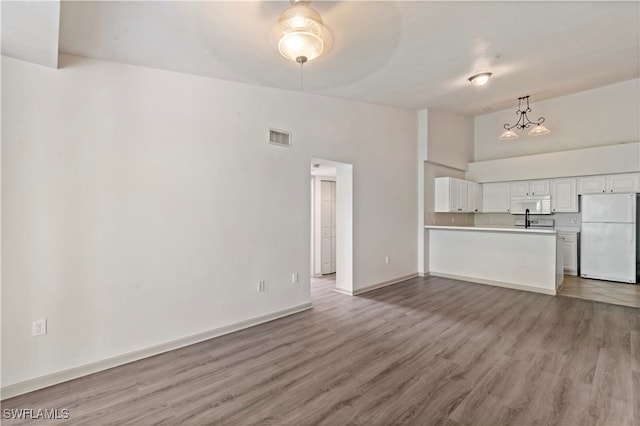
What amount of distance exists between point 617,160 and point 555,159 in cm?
94

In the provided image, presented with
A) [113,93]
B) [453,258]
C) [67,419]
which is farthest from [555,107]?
[67,419]

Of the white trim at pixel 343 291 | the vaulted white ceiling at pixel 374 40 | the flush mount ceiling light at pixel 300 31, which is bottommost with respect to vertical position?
the white trim at pixel 343 291

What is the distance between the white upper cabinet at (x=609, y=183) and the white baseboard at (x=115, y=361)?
22.1 feet

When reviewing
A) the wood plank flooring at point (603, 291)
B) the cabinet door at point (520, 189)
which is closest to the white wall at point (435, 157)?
the cabinet door at point (520, 189)

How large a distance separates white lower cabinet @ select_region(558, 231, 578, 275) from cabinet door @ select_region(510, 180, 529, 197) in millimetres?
1128

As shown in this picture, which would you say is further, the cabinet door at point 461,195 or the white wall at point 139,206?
the cabinet door at point 461,195

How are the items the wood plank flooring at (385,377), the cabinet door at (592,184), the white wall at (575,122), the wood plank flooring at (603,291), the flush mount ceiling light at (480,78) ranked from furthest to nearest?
the cabinet door at (592,184) → the white wall at (575,122) → the wood plank flooring at (603,291) → the flush mount ceiling light at (480,78) → the wood plank flooring at (385,377)

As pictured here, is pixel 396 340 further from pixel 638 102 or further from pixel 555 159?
pixel 638 102

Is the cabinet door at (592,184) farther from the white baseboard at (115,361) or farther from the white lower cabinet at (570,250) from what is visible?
the white baseboard at (115,361)

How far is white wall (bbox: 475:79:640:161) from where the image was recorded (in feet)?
18.5

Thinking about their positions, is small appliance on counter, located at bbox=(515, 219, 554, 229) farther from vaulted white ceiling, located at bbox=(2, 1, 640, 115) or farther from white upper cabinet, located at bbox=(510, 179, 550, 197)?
vaulted white ceiling, located at bbox=(2, 1, 640, 115)

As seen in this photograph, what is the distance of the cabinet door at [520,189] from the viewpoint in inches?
265

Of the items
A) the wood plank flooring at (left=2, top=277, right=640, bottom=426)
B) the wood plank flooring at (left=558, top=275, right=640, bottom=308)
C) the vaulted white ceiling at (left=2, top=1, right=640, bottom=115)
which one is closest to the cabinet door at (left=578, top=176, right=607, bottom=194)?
the wood plank flooring at (left=558, top=275, right=640, bottom=308)

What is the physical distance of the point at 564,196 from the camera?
625cm
